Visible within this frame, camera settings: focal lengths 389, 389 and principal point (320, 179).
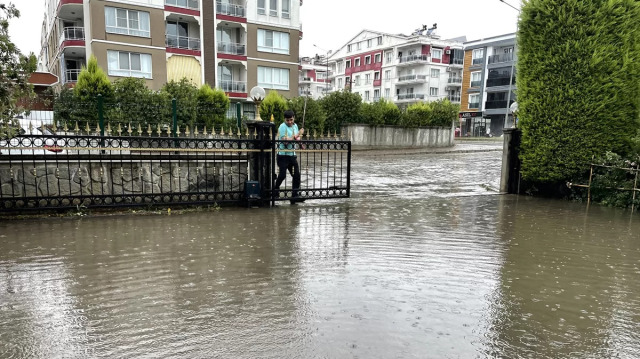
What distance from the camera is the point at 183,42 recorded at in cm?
2983

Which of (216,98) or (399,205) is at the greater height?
(216,98)

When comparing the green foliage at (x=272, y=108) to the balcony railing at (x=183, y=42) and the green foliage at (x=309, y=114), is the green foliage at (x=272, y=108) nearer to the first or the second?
the green foliage at (x=309, y=114)

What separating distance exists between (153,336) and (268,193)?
517 centimetres

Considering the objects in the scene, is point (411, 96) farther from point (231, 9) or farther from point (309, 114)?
point (309, 114)

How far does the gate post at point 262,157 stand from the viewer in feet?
26.0

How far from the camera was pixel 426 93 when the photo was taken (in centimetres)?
5956

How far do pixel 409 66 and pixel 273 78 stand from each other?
33.0 metres

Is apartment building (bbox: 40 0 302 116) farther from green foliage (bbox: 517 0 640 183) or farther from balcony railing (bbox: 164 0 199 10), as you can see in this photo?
green foliage (bbox: 517 0 640 183)

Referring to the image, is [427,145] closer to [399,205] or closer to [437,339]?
[399,205]

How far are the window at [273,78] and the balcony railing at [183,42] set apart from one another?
5374 mm

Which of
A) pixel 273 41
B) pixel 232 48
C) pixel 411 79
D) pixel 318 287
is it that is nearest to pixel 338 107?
pixel 273 41

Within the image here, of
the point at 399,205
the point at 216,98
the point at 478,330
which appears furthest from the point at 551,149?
the point at 216,98

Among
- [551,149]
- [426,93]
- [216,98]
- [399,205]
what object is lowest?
[399,205]

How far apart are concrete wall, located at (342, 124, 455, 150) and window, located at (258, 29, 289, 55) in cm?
1250
